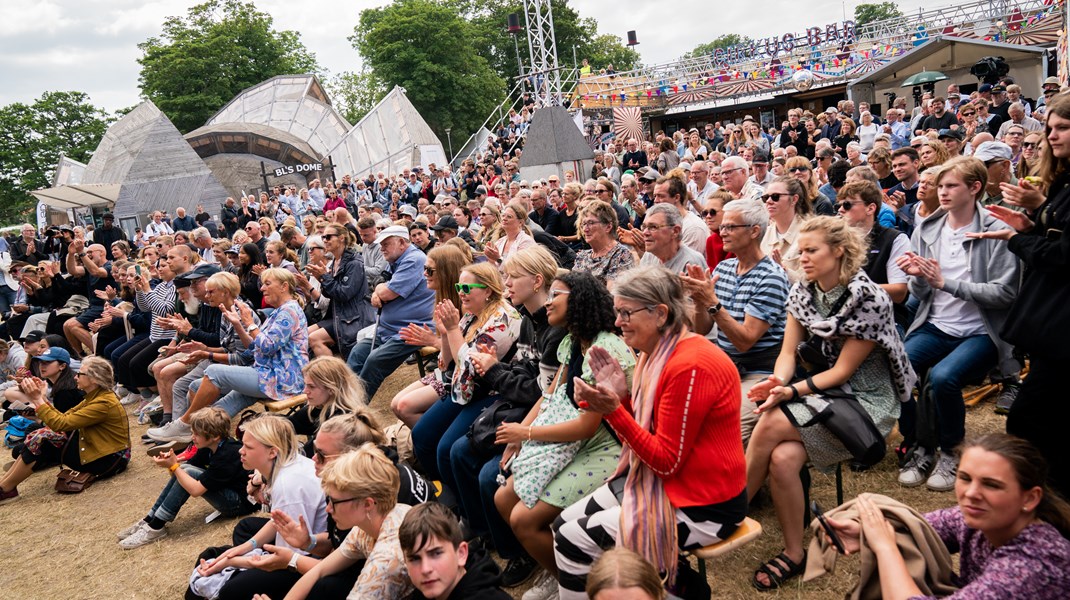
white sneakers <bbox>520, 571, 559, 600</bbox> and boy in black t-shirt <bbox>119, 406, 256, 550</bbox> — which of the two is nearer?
white sneakers <bbox>520, 571, 559, 600</bbox>

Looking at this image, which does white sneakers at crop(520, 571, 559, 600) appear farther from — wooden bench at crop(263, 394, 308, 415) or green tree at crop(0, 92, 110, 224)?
green tree at crop(0, 92, 110, 224)

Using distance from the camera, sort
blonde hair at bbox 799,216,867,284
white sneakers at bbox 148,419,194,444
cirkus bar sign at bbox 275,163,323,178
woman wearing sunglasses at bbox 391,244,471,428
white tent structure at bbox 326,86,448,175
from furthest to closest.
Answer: white tent structure at bbox 326,86,448,175, cirkus bar sign at bbox 275,163,323,178, white sneakers at bbox 148,419,194,444, woman wearing sunglasses at bbox 391,244,471,428, blonde hair at bbox 799,216,867,284

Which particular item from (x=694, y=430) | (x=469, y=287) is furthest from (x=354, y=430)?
(x=694, y=430)

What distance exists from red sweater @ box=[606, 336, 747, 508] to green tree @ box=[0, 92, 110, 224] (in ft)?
183

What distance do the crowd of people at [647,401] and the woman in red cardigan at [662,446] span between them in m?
0.01

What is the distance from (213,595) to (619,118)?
17134 millimetres

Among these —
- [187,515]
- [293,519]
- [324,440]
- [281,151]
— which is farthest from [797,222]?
[281,151]

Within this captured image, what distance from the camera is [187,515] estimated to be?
509 cm

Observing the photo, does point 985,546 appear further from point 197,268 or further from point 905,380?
point 197,268

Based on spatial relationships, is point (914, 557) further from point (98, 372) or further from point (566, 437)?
point (98, 372)

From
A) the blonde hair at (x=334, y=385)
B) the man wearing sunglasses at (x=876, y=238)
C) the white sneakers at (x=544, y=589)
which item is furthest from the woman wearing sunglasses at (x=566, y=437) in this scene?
the man wearing sunglasses at (x=876, y=238)

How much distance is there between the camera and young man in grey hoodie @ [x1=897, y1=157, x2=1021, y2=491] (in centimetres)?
348

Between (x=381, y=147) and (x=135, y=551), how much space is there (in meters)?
26.9

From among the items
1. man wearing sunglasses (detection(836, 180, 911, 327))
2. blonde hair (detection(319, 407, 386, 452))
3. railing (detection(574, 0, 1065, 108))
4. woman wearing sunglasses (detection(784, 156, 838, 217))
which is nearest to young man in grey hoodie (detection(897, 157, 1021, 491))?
man wearing sunglasses (detection(836, 180, 911, 327))
